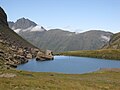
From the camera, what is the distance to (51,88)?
40562mm

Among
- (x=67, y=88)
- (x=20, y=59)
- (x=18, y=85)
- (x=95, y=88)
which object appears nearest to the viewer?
(x=18, y=85)

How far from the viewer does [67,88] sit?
42.2 m

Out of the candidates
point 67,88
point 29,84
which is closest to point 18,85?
point 29,84

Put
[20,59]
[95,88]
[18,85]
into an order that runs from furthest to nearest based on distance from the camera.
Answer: [20,59] < [95,88] < [18,85]

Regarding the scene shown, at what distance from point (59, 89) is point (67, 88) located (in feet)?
8.33

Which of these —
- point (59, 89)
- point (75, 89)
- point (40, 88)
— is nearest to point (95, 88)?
point (75, 89)

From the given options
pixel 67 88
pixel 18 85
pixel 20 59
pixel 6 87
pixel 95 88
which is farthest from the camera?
pixel 20 59

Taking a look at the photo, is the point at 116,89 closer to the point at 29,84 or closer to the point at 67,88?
the point at 67,88

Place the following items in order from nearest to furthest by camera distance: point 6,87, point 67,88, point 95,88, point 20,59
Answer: point 6,87 < point 67,88 < point 95,88 < point 20,59

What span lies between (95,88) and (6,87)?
1766 centimetres

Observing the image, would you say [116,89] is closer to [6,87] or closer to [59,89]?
[59,89]

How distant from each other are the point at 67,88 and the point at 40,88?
18.5ft

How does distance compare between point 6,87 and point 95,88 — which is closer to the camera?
point 6,87

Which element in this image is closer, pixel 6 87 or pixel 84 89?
pixel 6 87
